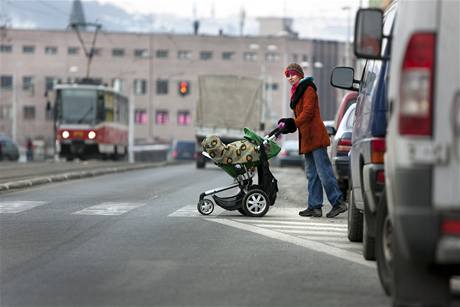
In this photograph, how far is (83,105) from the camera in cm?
4666

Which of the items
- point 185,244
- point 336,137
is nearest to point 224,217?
point 185,244

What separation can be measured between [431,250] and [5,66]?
113735mm

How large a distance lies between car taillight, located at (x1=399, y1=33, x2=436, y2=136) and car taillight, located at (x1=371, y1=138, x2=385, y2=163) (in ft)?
6.74

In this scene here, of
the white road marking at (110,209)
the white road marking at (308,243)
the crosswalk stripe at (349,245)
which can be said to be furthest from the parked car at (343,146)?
the crosswalk stripe at (349,245)

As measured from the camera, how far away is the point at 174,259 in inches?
342

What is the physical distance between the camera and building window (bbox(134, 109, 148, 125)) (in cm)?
11669

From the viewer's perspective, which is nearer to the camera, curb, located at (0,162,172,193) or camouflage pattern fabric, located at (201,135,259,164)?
camouflage pattern fabric, located at (201,135,259,164)

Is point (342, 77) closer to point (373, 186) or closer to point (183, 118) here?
point (373, 186)

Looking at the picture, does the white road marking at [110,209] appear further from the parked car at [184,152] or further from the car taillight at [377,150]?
the parked car at [184,152]

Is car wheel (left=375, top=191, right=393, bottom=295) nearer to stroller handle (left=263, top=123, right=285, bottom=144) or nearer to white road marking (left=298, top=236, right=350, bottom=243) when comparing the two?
white road marking (left=298, top=236, right=350, bottom=243)

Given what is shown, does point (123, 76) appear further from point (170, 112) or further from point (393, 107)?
point (393, 107)

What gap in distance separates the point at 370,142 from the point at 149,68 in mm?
110961

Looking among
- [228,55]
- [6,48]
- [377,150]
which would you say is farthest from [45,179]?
[228,55]

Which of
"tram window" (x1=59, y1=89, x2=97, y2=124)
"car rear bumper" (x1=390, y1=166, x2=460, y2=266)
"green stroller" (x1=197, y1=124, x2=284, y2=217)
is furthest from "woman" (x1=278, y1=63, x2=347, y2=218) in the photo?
"tram window" (x1=59, y1=89, x2=97, y2=124)
